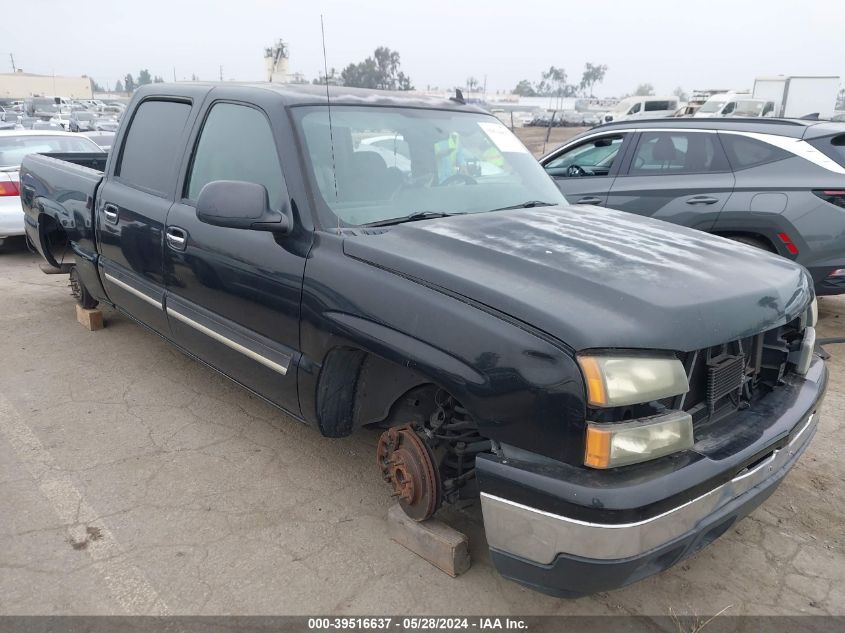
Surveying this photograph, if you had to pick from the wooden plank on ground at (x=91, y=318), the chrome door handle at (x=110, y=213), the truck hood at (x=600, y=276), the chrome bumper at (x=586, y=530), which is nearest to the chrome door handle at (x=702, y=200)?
the truck hood at (x=600, y=276)

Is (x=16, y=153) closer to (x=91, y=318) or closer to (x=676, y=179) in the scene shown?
(x=91, y=318)

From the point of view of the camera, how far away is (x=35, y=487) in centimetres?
304

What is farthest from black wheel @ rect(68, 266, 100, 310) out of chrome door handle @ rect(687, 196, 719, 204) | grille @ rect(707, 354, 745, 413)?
chrome door handle @ rect(687, 196, 719, 204)

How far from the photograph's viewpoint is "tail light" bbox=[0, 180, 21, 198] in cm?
749

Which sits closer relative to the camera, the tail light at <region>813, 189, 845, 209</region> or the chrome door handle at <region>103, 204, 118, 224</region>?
the chrome door handle at <region>103, 204, 118, 224</region>

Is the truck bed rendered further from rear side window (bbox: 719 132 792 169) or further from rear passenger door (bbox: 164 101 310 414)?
rear side window (bbox: 719 132 792 169)

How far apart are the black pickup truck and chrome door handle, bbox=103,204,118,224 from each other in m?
0.02

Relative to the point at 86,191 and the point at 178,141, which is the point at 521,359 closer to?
the point at 178,141

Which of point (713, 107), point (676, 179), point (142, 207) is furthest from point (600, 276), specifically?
point (713, 107)

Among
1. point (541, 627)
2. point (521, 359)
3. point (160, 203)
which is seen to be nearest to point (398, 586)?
point (541, 627)

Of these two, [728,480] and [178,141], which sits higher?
[178,141]

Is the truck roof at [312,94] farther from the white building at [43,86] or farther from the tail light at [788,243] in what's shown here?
the white building at [43,86]

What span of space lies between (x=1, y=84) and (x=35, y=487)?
382 feet

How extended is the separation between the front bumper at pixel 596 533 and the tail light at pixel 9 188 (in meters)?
7.68
